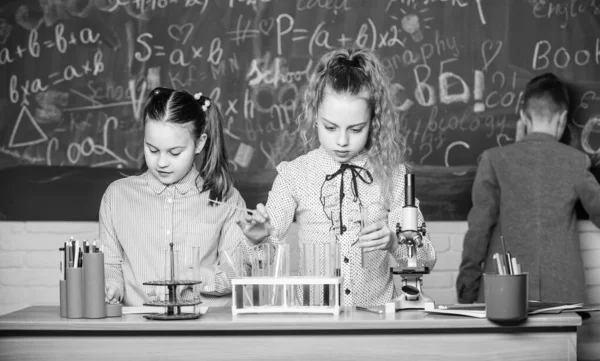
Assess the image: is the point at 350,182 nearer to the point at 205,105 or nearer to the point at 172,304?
the point at 205,105

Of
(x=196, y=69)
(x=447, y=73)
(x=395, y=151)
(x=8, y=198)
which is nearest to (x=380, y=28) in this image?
(x=447, y=73)

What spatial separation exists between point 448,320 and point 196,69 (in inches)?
82.7

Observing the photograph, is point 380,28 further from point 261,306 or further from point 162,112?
point 261,306

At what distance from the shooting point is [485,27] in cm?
384

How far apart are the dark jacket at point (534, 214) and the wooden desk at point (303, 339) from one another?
4.84ft

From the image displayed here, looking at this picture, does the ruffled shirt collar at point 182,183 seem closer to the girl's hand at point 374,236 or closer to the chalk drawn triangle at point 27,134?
the girl's hand at point 374,236

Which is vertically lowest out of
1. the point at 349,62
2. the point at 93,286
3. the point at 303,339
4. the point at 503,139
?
the point at 303,339

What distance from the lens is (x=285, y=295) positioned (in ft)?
6.91

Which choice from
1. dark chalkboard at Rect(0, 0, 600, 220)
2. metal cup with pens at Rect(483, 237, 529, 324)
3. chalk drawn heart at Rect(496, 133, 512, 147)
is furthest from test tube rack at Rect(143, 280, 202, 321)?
chalk drawn heart at Rect(496, 133, 512, 147)

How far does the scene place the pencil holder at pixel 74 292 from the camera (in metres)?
2.08

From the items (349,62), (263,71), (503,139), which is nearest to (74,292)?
(349,62)

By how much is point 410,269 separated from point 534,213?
1.45m

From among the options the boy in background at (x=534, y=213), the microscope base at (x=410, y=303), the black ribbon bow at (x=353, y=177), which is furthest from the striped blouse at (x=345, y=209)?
the boy in background at (x=534, y=213)

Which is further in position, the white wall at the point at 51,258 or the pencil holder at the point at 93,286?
the white wall at the point at 51,258
